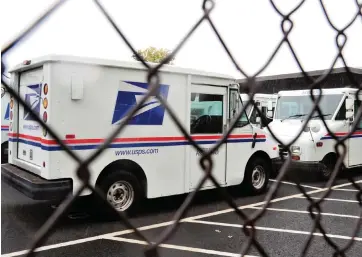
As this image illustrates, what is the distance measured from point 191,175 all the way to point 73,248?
101 inches

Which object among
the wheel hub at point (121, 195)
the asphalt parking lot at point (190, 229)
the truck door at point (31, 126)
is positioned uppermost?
the truck door at point (31, 126)

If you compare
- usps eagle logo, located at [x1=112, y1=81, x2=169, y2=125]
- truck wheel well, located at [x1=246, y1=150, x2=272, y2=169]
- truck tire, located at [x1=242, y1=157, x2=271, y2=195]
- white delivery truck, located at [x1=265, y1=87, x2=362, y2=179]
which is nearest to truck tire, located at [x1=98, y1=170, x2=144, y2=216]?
usps eagle logo, located at [x1=112, y1=81, x2=169, y2=125]

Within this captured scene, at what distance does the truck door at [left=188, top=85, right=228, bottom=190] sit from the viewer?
6496 mm

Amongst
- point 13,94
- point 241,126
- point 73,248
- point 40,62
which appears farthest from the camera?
point 241,126

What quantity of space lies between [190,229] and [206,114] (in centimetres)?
224

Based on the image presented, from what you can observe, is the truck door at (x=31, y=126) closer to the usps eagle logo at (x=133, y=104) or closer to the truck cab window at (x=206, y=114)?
the usps eagle logo at (x=133, y=104)

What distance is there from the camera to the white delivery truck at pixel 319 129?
8969 millimetres

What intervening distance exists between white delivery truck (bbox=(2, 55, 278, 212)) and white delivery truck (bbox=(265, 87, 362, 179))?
239 cm

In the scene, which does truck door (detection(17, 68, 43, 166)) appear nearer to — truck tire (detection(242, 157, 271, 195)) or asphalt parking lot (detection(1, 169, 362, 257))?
asphalt parking lot (detection(1, 169, 362, 257))

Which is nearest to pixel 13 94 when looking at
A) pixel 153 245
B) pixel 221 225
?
pixel 153 245

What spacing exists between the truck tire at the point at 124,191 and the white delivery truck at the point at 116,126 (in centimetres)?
2

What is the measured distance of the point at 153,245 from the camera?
28.2 inches

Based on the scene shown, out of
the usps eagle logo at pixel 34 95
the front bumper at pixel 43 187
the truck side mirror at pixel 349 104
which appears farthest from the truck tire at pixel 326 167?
the usps eagle logo at pixel 34 95

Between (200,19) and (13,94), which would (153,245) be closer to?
(13,94)
